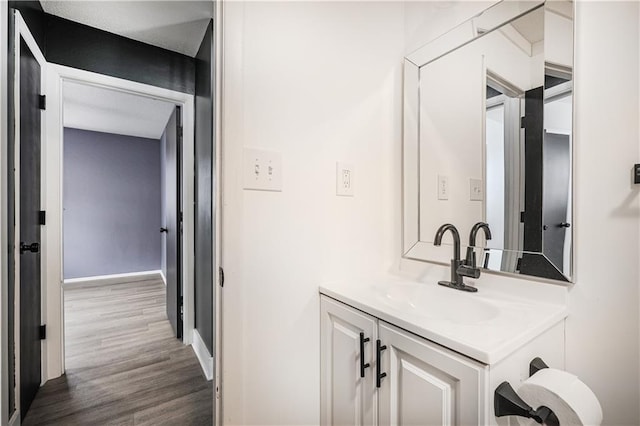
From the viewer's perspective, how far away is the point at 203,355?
2.10m

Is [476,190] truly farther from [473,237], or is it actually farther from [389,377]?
[389,377]

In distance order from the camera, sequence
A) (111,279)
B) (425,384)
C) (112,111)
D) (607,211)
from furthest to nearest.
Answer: (111,279) < (112,111) < (607,211) < (425,384)

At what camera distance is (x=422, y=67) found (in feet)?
4.32

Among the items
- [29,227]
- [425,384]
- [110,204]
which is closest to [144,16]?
[29,227]

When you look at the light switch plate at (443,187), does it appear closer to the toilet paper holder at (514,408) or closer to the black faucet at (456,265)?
the black faucet at (456,265)

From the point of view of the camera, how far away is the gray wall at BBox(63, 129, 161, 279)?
409 centimetres

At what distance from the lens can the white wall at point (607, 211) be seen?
32.1 inches

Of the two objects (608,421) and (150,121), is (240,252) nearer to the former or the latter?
(608,421)

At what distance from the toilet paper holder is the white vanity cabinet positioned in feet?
0.13

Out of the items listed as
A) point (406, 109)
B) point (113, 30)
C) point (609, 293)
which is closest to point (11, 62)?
point (113, 30)

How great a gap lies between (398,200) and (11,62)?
1854 mm

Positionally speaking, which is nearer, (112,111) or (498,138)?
(498,138)

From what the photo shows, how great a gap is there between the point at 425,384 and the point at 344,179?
771mm

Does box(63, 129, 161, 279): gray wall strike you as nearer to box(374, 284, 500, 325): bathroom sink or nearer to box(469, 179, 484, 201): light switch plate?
box(374, 284, 500, 325): bathroom sink
